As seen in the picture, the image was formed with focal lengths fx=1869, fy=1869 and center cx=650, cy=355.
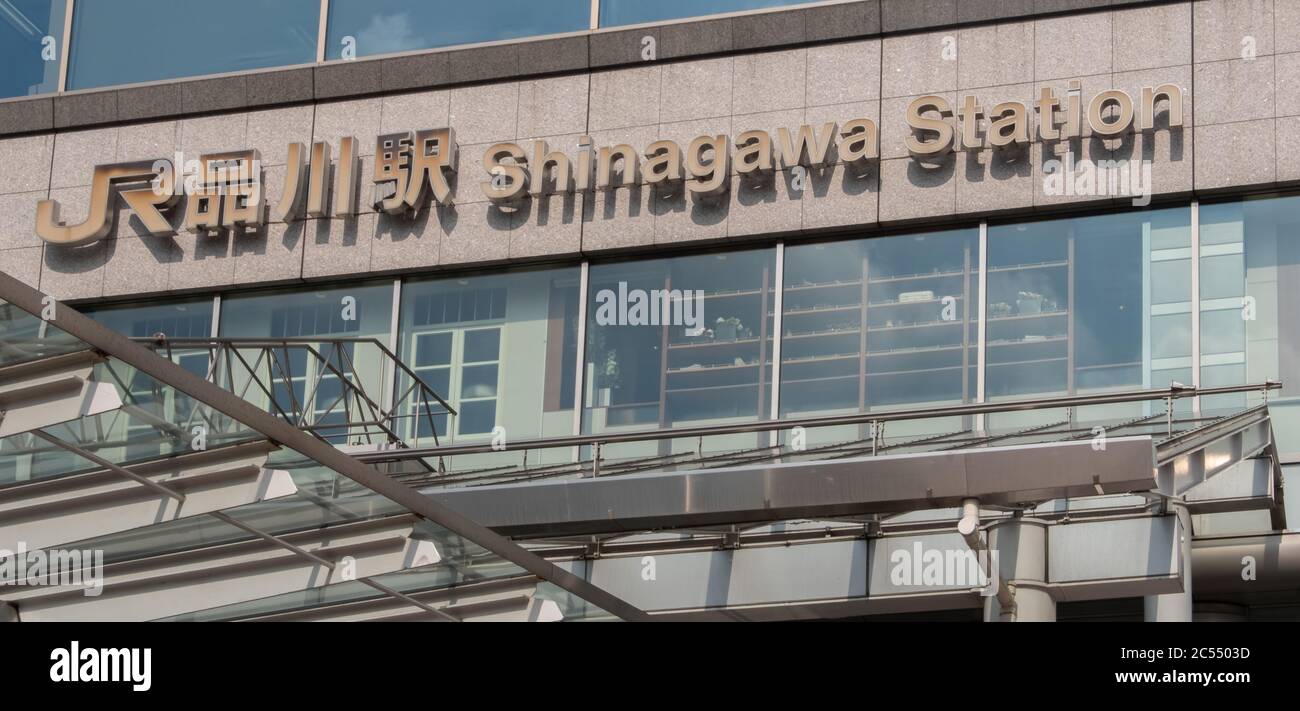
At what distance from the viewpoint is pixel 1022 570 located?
1434 centimetres

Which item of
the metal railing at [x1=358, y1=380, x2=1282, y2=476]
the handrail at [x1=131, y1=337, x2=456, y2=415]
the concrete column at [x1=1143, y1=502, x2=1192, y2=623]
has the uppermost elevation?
the handrail at [x1=131, y1=337, x2=456, y2=415]

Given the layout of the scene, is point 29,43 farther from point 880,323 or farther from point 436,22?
point 880,323

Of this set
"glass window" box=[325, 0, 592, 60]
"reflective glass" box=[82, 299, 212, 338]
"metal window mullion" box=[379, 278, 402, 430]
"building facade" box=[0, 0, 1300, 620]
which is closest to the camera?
"building facade" box=[0, 0, 1300, 620]

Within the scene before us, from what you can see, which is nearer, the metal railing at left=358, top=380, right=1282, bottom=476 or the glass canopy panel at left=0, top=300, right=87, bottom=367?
the glass canopy panel at left=0, top=300, right=87, bottom=367

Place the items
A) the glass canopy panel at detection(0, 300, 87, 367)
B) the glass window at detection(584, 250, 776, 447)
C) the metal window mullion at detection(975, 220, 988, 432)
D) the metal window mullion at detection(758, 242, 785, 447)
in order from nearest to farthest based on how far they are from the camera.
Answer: the glass canopy panel at detection(0, 300, 87, 367) → the metal window mullion at detection(975, 220, 988, 432) → the metal window mullion at detection(758, 242, 785, 447) → the glass window at detection(584, 250, 776, 447)

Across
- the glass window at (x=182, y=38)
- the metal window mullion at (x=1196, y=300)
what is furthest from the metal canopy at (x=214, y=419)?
the glass window at (x=182, y=38)

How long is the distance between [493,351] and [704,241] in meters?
2.63

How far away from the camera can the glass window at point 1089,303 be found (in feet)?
60.4

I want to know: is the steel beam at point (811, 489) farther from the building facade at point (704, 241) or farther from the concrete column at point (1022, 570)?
the concrete column at point (1022, 570)

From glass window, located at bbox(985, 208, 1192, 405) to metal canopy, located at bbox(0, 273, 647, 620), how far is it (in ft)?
25.5

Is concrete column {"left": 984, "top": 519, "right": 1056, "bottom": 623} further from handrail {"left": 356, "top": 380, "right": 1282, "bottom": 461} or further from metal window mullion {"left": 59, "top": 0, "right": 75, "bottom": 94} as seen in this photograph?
metal window mullion {"left": 59, "top": 0, "right": 75, "bottom": 94}

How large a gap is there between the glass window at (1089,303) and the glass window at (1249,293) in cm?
23

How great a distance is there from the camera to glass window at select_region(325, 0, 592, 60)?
21.6m

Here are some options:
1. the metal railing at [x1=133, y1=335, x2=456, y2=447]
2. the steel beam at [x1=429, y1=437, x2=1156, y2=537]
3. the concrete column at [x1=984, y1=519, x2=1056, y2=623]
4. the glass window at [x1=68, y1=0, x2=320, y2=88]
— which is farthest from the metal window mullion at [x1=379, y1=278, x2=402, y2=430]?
the concrete column at [x1=984, y1=519, x2=1056, y2=623]
